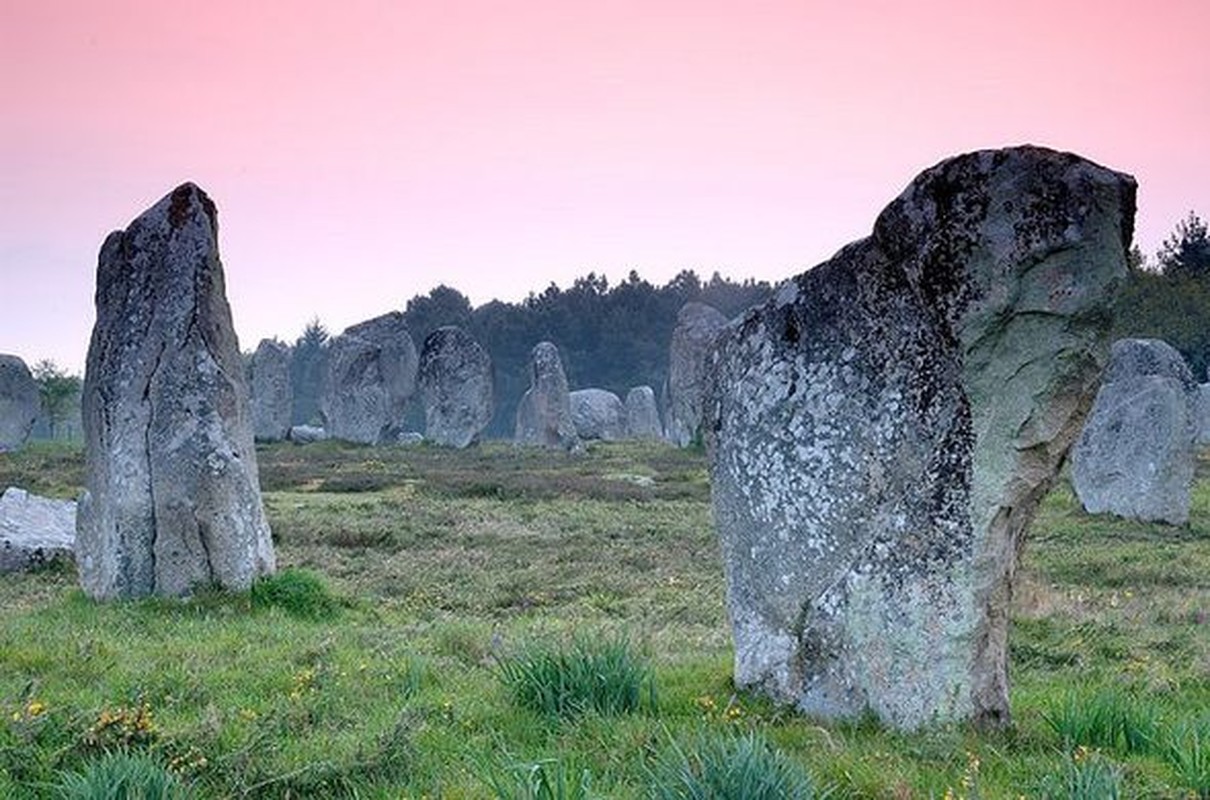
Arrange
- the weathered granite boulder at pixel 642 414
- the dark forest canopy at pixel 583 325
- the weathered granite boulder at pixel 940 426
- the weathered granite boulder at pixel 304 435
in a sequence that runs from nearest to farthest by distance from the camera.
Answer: the weathered granite boulder at pixel 940 426 → the weathered granite boulder at pixel 304 435 → the weathered granite boulder at pixel 642 414 → the dark forest canopy at pixel 583 325

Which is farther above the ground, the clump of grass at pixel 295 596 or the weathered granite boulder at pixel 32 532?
the weathered granite boulder at pixel 32 532

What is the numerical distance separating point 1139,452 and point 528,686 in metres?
15.4

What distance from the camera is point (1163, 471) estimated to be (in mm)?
18375

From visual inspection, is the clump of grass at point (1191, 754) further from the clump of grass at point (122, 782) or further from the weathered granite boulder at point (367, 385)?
the weathered granite boulder at point (367, 385)

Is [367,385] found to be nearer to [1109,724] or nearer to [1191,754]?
[1109,724]

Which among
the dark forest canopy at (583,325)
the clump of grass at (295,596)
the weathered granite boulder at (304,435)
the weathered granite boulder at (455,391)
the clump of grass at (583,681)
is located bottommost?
the clump of grass at (295,596)

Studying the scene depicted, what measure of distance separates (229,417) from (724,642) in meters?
5.40

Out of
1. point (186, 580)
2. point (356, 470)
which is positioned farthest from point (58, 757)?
point (356, 470)

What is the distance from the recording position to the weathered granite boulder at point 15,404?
39656 millimetres

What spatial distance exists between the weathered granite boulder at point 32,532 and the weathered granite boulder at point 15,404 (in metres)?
24.6

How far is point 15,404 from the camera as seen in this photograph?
131 feet

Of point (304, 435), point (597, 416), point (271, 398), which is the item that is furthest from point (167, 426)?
point (597, 416)

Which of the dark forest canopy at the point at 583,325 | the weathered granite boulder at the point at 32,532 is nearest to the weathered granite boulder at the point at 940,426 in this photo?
the weathered granite boulder at the point at 32,532

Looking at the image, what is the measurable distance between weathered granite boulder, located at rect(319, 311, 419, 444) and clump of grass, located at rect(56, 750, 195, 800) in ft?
129
